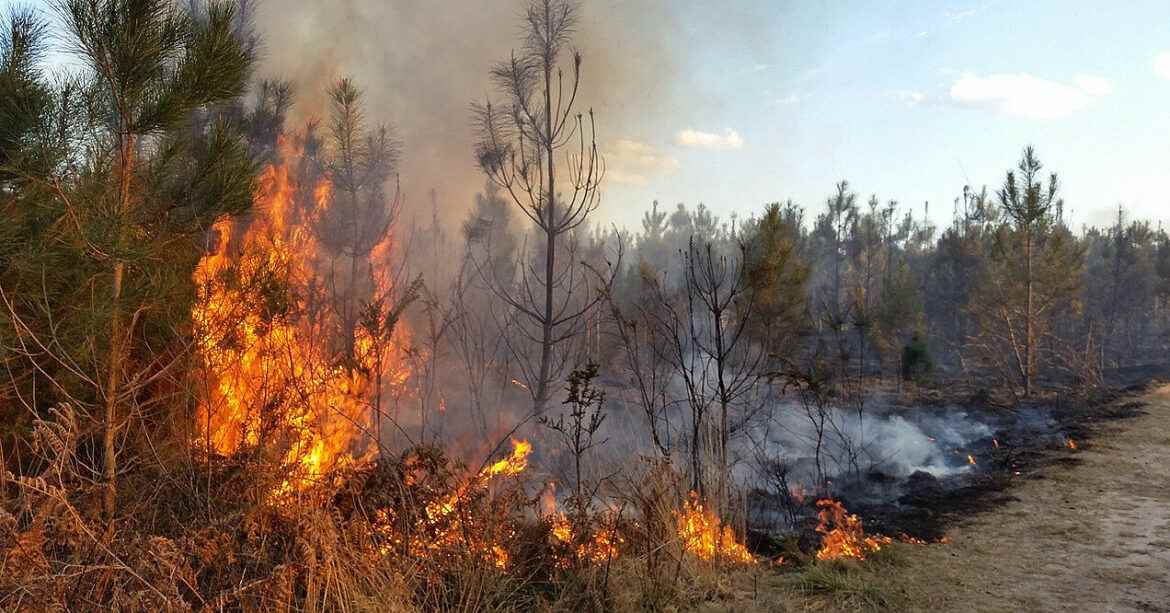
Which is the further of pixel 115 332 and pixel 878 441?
pixel 878 441

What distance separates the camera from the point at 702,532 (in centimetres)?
483

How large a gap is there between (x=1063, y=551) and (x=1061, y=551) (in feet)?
0.05

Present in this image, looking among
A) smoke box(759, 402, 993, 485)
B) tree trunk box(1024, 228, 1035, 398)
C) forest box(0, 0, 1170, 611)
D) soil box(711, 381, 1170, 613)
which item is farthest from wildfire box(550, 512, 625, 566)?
tree trunk box(1024, 228, 1035, 398)

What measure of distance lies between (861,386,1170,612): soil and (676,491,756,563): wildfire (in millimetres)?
1295

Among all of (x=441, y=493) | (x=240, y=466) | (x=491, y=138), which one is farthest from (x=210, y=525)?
(x=491, y=138)

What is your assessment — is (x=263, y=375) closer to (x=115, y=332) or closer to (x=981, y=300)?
(x=115, y=332)

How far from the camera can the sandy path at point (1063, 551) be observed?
4.73 meters

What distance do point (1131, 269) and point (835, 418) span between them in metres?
28.2

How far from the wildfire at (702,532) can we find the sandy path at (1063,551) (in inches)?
52.9

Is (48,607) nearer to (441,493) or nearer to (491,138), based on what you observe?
(441,493)

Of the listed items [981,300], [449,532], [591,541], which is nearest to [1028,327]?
[981,300]

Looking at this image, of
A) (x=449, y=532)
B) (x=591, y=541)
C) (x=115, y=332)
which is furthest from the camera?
(x=591, y=541)

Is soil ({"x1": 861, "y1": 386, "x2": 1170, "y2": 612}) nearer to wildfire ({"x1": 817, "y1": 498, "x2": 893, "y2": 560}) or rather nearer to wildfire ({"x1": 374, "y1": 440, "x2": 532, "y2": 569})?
wildfire ({"x1": 817, "y1": 498, "x2": 893, "y2": 560})

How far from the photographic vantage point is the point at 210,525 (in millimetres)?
3436
